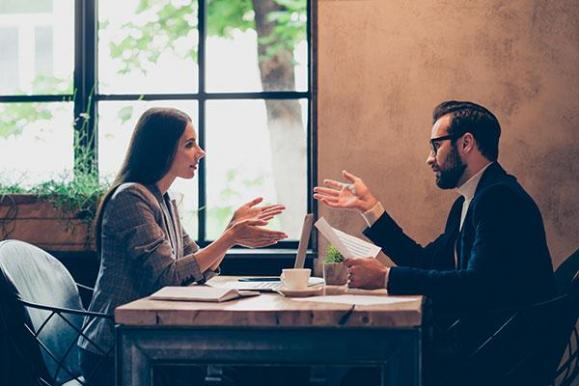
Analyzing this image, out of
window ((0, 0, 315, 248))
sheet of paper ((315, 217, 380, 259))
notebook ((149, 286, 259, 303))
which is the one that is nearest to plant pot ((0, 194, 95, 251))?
window ((0, 0, 315, 248))

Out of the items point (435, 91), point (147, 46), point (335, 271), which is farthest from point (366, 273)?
point (147, 46)

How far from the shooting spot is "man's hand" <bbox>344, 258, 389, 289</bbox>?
8.77 ft

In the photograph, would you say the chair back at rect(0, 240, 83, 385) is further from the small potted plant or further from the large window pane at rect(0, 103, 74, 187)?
the large window pane at rect(0, 103, 74, 187)

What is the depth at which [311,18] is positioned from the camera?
3.73 meters

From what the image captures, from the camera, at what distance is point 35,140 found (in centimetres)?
410

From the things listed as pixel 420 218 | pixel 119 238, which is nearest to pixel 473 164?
pixel 420 218

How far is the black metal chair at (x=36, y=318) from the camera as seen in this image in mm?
2594

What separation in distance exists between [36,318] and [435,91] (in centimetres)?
181

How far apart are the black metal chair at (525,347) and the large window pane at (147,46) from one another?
1.90 metres

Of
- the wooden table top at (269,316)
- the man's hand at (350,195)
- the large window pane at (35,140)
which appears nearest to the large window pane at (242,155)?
the man's hand at (350,195)

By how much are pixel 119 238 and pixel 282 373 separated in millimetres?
843

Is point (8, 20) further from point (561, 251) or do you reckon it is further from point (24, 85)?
point (561, 251)

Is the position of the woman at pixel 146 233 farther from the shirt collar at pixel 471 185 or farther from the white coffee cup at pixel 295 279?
the shirt collar at pixel 471 185

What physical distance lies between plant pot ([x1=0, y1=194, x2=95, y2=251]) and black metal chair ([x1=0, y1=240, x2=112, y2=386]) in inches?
25.3
